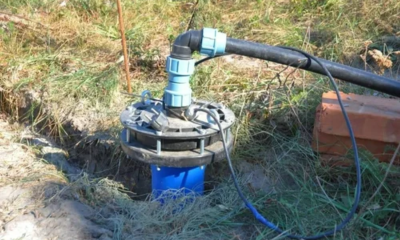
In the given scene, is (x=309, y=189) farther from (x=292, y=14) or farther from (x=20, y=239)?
(x=292, y=14)

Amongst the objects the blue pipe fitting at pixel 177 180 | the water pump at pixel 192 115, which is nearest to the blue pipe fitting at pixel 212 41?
the water pump at pixel 192 115

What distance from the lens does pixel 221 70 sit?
136 inches

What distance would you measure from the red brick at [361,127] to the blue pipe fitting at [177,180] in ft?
2.13

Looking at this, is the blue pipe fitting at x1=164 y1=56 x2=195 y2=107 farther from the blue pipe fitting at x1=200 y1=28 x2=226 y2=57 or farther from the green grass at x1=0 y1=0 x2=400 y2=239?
the green grass at x1=0 y1=0 x2=400 y2=239

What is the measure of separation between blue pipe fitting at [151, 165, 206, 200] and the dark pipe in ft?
1.74

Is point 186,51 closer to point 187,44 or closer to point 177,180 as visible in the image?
point 187,44

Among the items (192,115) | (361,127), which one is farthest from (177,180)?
(361,127)

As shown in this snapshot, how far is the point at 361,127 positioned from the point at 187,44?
951 millimetres

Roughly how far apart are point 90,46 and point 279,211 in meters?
2.40

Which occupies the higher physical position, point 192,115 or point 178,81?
point 178,81

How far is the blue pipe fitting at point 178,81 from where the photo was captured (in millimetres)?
2268

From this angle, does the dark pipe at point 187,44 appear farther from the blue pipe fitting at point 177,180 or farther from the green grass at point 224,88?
the green grass at point 224,88

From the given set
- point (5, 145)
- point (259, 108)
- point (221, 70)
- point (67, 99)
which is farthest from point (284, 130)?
point (5, 145)

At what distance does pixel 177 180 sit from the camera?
2.43 meters
